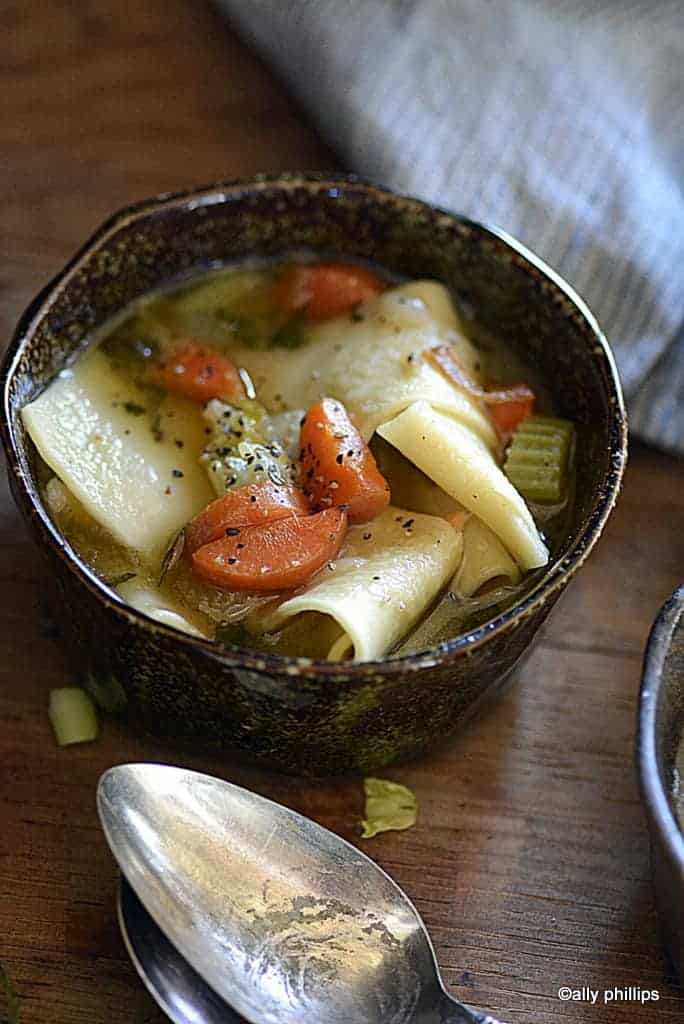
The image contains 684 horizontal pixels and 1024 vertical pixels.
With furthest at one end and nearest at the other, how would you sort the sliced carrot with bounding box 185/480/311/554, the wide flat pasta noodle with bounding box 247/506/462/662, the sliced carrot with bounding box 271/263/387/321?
the sliced carrot with bounding box 271/263/387/321 → the sliced carrot with bounding box 185/480/311/554 → the wide flat pasta noodle with bounding box 247/506/462/662

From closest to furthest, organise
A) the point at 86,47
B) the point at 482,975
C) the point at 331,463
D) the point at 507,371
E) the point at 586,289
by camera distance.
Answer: the point at 482,975
the point at 331,463
the point at 507,371
the point at 586,289
the point at 86,47

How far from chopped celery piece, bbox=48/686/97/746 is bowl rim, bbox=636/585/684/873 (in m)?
0.90

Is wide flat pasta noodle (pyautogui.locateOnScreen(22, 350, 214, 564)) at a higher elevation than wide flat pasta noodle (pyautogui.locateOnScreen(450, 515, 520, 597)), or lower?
lower

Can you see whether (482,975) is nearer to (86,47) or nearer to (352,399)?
(352,399)

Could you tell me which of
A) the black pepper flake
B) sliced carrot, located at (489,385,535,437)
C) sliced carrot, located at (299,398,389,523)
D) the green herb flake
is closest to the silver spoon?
the green herb flake

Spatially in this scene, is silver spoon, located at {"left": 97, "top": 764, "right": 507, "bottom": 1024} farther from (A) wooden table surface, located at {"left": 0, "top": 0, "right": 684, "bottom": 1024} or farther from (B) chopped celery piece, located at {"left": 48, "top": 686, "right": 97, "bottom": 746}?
(B) chopped celery piece, located at {"left": 48, "top": 686, "right": 97, "bottom": 746}

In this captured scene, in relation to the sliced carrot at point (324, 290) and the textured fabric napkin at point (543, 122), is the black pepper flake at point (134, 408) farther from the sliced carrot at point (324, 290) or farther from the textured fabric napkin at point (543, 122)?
the textured fabric napkin at point (543, 122)

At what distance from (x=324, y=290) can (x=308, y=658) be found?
2.75ft

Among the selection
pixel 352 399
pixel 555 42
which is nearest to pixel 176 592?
pixel 352 399

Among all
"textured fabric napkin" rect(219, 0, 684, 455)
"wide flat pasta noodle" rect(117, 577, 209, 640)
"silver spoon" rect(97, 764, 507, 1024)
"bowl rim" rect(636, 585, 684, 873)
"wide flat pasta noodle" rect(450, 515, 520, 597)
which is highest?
"textured fabric napkin" rect(219, 0, 684, 455)

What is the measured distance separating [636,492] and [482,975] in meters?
0.99

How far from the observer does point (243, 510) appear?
2000mm

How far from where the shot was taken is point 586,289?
101 inches

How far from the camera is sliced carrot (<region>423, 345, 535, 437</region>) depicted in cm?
227
